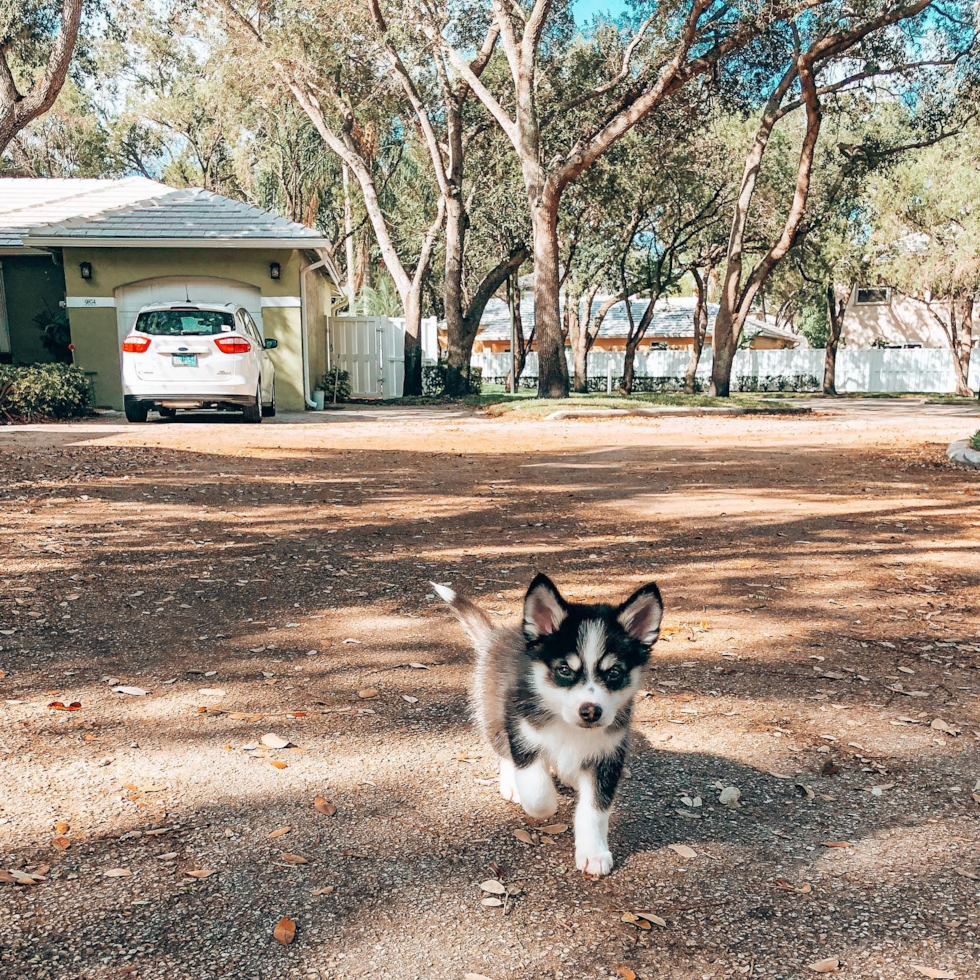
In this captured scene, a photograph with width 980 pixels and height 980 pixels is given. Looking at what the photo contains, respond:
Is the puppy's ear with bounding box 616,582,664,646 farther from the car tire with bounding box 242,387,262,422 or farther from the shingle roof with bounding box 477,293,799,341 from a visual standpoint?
the shingle roof with bounding box 477,293,799,341

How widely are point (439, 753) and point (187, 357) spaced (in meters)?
13.5

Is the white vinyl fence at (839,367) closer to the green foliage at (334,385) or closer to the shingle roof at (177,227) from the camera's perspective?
the green foliage at (334,385)

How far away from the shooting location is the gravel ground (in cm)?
239

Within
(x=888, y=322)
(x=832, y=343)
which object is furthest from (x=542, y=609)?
(x=888, y=322)

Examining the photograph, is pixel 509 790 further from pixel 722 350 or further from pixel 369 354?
pixel 369 354

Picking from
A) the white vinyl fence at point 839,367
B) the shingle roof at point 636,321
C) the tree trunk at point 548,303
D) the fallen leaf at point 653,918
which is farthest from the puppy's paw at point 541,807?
the shingle roof at point 636,321

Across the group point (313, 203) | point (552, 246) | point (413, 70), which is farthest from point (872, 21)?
point (313, 203)

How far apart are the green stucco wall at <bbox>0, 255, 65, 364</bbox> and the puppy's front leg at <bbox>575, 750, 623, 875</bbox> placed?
73.0ft

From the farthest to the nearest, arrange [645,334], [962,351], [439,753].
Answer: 1. [645,334]
2. [962,351]
3. [439,753]

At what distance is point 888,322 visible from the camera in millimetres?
49844

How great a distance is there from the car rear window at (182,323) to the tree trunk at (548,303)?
300 inches

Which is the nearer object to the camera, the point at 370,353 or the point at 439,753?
the point at 439,753

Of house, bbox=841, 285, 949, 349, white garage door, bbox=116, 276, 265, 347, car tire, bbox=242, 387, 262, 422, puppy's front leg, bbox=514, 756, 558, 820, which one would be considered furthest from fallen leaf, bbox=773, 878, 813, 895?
house, bbox=841, 285, 949, 349

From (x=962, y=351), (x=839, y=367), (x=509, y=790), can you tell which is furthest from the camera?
(x=839, y=367)
